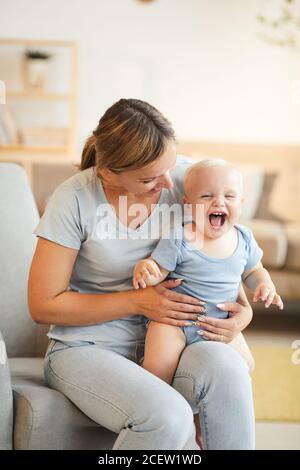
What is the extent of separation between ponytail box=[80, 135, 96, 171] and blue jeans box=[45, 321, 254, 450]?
0.42 meters

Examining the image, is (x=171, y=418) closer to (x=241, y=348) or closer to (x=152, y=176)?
(x=241, y=348)

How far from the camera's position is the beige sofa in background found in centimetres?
379

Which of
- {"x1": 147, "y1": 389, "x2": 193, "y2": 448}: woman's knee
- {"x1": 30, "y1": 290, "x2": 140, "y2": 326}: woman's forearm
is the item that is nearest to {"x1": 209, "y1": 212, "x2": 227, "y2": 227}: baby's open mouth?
{"x1": 30, "y1": 290, "x2": 140, "y2": 326}: woman's forearm

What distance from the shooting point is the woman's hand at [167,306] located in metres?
1.54

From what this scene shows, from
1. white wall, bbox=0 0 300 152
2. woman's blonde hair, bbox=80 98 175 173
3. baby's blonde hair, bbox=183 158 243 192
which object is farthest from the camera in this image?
white wall, bbox=0 0 300 152

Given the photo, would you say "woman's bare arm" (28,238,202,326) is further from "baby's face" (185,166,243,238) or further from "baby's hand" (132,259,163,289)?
"baby's face" (185,166,243,238)

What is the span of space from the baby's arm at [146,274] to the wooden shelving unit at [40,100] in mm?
3558

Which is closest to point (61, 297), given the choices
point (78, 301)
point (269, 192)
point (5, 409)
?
point (78, 301)

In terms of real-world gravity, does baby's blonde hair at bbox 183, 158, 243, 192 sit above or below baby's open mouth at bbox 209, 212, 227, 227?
above

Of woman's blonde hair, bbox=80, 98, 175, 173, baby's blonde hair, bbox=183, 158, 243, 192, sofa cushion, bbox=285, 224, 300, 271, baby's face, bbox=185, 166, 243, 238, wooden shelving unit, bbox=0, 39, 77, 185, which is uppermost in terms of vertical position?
woman's blonde hair, bbox=80, 98, 175, 173

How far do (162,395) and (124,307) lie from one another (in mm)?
238

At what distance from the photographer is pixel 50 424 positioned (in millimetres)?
1441
